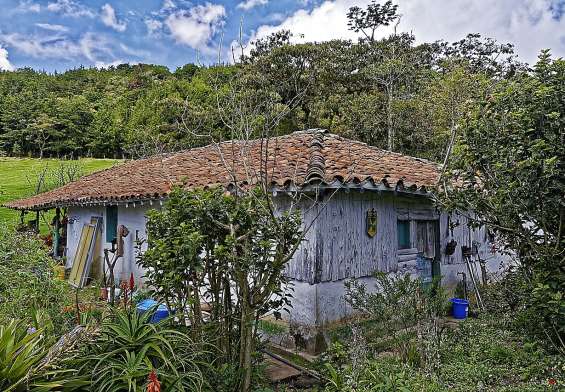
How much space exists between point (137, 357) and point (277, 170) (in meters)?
4.59

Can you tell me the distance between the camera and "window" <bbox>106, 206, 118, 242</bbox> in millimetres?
12375

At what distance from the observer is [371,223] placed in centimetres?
790

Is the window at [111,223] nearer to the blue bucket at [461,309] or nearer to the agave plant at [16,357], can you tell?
the blue bucket at [461,309]

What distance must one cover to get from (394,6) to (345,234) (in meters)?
23.7

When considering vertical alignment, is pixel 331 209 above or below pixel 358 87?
below

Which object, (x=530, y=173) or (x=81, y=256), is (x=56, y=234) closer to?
(x=81, y=256)

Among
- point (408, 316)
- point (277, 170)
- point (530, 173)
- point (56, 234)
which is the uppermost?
point (277, 170)

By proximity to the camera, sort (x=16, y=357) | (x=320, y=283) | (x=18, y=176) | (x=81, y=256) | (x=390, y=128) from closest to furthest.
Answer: (x=16, y=357)
(x=320, y=283)
(x=81, y=256)
(x=390, y=128)
(x=18, y=176)

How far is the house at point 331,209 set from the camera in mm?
6977

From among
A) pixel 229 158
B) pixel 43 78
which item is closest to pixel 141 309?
pixel 229 158

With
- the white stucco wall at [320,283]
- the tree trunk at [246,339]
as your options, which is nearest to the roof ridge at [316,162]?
the white stucco wall at [320,283]

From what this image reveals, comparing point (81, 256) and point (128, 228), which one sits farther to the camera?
point (81, 256)

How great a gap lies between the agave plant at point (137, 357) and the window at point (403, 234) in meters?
5.65

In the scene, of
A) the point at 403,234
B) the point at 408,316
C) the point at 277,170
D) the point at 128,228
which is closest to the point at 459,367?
the point at 408,316
